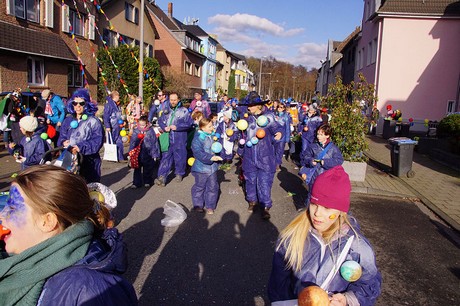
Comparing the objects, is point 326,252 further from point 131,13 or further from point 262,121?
point 131,13

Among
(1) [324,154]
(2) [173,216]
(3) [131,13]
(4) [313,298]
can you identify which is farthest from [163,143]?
(3) [131,13]

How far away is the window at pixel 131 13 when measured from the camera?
2750 centimetres

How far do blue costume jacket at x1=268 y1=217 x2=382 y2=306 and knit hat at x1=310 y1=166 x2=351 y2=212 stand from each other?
179mm

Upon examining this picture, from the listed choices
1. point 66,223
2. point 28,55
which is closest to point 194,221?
point 66,223

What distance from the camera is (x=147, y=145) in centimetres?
812

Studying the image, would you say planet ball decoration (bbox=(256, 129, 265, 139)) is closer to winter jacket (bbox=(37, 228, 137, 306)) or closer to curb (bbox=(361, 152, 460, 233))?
curb (bbox=(361, 152, 460, 233))

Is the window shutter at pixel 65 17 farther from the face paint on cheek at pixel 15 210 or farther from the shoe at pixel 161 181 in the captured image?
the face paint on cheek at pixel 15 210

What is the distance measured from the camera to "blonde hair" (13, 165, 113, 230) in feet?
5.35

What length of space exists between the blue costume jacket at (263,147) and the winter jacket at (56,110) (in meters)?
6.19

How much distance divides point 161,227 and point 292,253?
3.77 metres

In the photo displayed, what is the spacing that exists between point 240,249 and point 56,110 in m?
7.53

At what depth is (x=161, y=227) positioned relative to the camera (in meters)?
5.69

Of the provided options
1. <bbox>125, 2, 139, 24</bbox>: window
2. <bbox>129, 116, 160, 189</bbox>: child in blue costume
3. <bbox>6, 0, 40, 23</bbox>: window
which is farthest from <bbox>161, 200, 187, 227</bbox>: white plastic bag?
<bbox>125, 2, 139, 24</bbox>: window

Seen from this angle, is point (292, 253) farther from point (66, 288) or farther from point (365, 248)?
point (66, 288)
